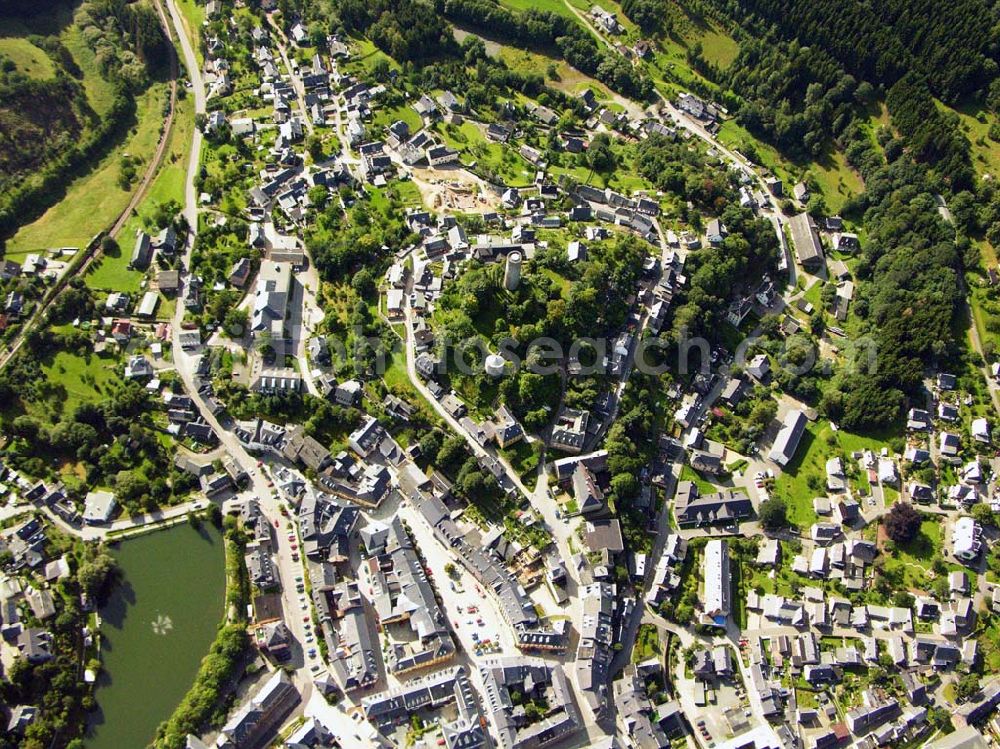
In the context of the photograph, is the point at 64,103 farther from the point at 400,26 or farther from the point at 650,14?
the point at 650,14

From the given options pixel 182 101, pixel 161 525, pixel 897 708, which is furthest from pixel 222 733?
pixel 182 101

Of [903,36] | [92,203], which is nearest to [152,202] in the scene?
[92,203]

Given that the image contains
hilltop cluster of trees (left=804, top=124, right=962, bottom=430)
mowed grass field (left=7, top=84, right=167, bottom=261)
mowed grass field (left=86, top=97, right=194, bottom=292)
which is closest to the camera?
hilltop cluster of trees (left=804, top=124, right=962, bottom=430)

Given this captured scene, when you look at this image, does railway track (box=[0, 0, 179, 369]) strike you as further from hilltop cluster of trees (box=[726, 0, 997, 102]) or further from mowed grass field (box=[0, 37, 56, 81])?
hilltop cluster of trees (box=[726, 0, 997, 102])

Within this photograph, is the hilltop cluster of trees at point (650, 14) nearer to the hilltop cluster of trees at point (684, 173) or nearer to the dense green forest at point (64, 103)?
the hilltop cluster of trees at point (684, 173)

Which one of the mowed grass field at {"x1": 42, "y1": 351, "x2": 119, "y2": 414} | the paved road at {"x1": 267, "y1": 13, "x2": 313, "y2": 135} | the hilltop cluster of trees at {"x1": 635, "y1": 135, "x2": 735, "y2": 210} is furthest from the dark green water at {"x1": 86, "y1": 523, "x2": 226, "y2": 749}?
the hilltop cluster of trees at {"x1": 635, "y1": 135, "x2": 735, "y2": 210}

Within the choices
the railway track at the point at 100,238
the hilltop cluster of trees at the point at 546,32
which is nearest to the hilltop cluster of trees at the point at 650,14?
the hilltop cluster of trees at the point at 546,32

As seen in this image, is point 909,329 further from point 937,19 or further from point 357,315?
point 357,315
